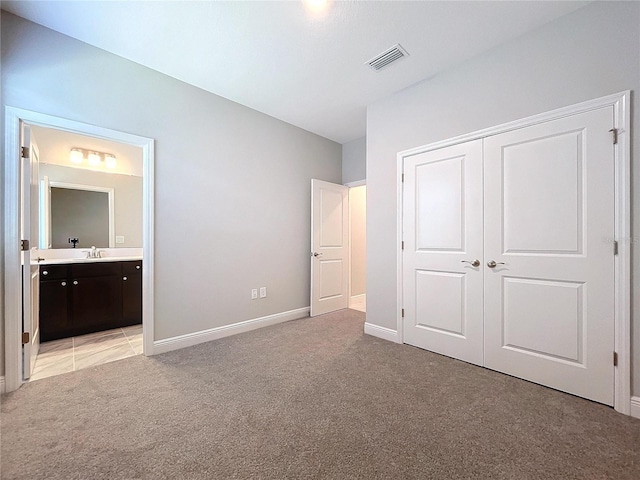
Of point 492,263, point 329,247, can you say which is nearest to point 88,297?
point 329,247

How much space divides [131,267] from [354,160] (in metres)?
3.50

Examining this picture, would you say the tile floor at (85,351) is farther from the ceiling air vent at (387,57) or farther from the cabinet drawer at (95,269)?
the ceiling air vent at (387,57)

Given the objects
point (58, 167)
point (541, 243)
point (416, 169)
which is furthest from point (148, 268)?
point (541, 243)

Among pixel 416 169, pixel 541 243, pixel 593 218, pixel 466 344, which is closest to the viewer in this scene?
pixel 593 218

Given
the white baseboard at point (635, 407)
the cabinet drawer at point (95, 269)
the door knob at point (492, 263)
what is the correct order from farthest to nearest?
the cabinet drawer at point (95, 269)
the door knob at point (492, 263)
the white baseboard at point (635, 407)

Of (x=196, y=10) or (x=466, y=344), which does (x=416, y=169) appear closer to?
(x=466, y=344)

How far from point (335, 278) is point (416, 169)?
2106 mm

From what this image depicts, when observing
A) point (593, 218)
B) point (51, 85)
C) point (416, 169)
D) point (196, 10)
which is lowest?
point (593, 218)

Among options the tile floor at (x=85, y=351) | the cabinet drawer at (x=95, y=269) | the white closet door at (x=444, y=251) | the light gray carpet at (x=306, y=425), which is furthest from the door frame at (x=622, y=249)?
the cabinet drawer at (x=95, y=269)

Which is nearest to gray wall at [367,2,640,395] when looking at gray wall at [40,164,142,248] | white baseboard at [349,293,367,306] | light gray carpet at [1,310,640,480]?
light gray carpet at [1,310,640,480]

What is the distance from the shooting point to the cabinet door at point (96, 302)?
312cm

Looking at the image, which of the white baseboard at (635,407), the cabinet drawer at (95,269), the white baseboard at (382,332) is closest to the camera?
the white baseboard at (635,407)

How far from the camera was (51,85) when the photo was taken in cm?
210

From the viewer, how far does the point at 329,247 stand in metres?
4.12
